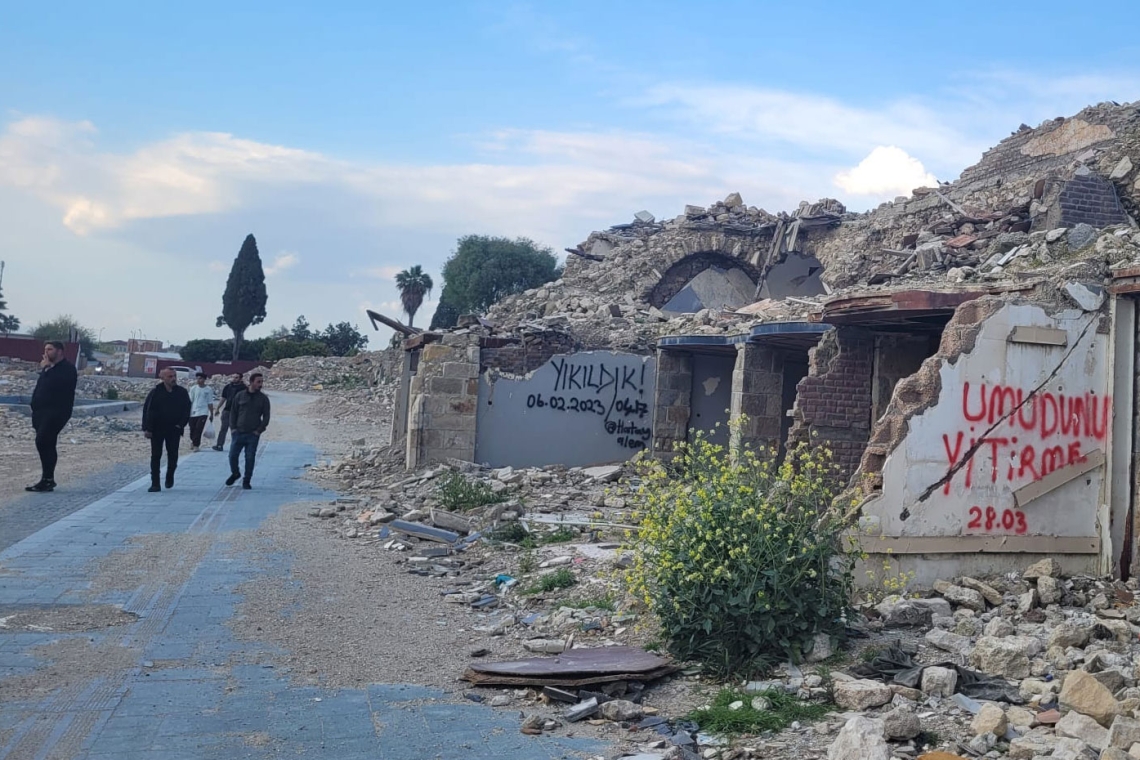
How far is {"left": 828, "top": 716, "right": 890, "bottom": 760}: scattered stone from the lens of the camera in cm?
411

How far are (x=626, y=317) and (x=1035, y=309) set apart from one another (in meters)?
10.8

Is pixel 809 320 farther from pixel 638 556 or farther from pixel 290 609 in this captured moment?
pixel 290 609

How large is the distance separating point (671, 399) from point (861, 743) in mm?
12025

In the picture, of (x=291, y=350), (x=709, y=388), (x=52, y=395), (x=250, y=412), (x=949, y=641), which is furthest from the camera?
(x=291, y=350)

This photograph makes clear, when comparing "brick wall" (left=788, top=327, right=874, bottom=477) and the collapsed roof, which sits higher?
the collapsed roof

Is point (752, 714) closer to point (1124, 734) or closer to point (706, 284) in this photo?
point (1124, 734)

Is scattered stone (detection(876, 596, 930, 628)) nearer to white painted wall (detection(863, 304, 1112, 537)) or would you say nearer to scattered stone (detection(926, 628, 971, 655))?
scattered stone (detection(926, 628, 971, 655))

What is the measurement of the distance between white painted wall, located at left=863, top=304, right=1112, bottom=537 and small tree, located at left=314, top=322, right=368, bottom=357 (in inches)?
2414

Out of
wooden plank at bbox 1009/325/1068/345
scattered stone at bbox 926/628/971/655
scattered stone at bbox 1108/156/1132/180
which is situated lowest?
scattered stone at bbox 926/628/971/655

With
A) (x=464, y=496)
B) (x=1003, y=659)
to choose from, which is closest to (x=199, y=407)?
(x=464, y=496)

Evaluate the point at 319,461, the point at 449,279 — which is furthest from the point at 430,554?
the point at 449,279

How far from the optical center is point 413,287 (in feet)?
221

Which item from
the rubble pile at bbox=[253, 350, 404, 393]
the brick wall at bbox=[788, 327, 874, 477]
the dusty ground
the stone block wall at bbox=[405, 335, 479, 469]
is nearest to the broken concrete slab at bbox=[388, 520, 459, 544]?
the brick wall at bbox=[788, 327, 874, 477]

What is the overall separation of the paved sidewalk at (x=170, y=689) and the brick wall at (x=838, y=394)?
5386 mm
